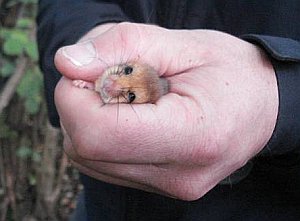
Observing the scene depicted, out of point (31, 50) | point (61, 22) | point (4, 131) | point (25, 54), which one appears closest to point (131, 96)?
point (61, 22)

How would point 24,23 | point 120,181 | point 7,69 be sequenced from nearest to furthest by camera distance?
1. point 120,181
2. point 24,23
3. point 7,69

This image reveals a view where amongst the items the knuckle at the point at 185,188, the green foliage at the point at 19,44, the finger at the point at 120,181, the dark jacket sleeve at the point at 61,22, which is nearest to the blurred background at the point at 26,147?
the green foliage at the point at 19,44

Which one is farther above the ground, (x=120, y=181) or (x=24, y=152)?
(x=120, y=181)

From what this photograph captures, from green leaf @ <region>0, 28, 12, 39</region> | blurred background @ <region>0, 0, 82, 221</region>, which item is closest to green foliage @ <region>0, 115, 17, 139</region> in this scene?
blurred background @ <region>0, 0, 82, 221</region>

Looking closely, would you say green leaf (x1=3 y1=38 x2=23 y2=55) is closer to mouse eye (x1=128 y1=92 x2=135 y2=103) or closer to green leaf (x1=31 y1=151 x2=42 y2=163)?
green leaf (x1=31 y1=151 x2=42 y2=163)

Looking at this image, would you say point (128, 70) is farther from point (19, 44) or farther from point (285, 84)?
point (19, 44)
